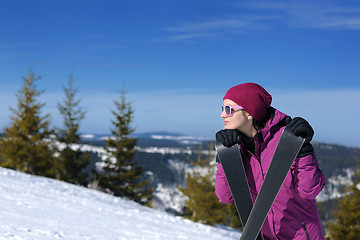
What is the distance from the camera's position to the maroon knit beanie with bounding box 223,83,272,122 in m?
1.79

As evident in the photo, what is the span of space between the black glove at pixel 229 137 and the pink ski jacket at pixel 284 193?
11 cm

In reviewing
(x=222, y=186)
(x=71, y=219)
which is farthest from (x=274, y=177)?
(x=71, y=219)

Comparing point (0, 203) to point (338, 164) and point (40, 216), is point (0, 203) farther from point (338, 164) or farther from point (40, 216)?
point (338, 164)

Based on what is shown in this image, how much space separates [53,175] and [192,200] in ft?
33.5

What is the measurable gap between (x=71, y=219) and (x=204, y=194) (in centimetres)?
1601

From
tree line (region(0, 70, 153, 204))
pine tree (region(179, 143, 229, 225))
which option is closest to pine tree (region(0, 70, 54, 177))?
tree line (region(0, 70, 153, 204))

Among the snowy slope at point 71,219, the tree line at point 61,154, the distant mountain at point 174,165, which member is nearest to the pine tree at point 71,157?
the tree line at point 61,154

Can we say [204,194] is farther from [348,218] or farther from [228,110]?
[228,110]

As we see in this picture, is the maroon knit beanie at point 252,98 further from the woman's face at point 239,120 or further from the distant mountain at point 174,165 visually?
the distant mountain at point 174,165

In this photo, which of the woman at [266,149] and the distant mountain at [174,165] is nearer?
the woman at [266,149]

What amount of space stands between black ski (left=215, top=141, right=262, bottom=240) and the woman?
0.19ft

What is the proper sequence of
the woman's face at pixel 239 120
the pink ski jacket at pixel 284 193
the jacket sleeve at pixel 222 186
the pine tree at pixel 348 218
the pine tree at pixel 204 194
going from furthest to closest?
the pine tree at pixel 204 194 → the pine tree at pixel 348 218 → the jacket sleeve at pixel 222 186 → the woman's face at pixel 239 120 → the pink ski jacket at pixel 284 193

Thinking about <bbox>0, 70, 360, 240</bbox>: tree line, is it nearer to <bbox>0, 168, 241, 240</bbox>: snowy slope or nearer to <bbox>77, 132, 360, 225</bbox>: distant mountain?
<bbox>0, 168, 241, 240</bbox>: snowy slope

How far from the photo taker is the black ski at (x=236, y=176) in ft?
5.91
